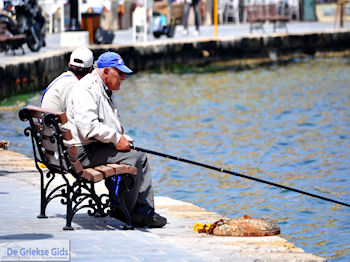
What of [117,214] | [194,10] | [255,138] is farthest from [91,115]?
[194,10]

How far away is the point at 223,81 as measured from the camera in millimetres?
24109

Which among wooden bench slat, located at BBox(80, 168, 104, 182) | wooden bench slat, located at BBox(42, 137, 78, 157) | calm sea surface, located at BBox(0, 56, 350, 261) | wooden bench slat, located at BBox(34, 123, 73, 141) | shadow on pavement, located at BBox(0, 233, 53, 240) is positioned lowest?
calm sea surface, located at BBox(0, 56, 350, 261)

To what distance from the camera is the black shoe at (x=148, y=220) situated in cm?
704

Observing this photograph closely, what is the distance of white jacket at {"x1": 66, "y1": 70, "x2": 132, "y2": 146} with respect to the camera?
22.1ft

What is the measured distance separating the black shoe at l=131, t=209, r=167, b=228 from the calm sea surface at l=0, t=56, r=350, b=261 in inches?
74.4

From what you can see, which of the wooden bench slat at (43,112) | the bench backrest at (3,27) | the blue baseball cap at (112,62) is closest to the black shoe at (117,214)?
the wooden bench slat at (43,112)

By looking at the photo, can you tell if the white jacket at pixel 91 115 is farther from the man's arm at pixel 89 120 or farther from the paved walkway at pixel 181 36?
the paved walkway at pixel 181 36

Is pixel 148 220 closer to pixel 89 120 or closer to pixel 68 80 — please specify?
pixel 89 120

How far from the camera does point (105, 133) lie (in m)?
6.73

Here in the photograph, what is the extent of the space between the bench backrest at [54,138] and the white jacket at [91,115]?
0.13 meters

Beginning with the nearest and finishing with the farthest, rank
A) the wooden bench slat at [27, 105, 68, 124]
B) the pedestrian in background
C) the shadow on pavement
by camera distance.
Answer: the shadow on pavement, the wooden bench slat at [27, 105, 68, 124], the pedestrian in background

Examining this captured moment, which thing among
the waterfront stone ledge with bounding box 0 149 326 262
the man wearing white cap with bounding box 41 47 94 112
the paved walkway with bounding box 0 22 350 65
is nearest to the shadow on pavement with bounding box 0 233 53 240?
the waterfront stone ledge with bounding box 0 149 326 262

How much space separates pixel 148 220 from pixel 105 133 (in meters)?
0.75

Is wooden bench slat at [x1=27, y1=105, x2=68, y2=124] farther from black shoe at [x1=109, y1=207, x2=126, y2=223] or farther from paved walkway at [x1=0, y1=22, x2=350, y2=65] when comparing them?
paved walkway at [x1=0, y1=22, x2=350, y2=65]
